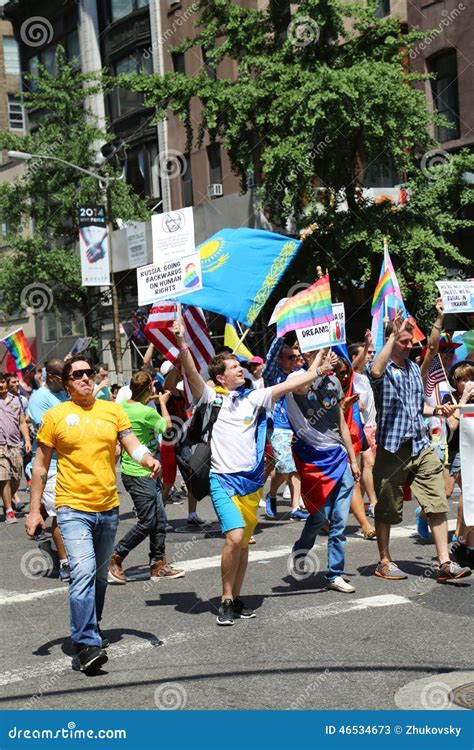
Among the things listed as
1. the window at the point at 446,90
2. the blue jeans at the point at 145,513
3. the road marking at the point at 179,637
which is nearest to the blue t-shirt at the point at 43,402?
the blue jeans at the point at 145,513

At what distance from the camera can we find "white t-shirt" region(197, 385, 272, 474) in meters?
7.06

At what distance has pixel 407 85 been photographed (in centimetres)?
2272

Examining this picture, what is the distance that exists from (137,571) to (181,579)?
0.69 meters

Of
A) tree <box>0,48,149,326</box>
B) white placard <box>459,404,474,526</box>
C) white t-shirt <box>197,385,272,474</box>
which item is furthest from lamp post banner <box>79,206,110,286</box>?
white t-shirt <box>197,385,272,474</box>

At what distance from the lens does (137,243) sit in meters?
33.3

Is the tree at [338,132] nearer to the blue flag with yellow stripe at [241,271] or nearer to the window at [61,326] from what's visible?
the blue flag with yellow stripe at [241,271]

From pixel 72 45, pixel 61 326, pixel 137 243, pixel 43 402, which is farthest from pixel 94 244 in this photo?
pixel 43 402

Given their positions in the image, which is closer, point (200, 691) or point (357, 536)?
point (200, 691)

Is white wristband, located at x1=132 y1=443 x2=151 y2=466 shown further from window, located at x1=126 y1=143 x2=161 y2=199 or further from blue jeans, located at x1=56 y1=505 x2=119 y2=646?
window, located at x1=126 y1=143 x2=161 y2=199

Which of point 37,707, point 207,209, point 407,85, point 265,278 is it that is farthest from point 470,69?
point 37,707

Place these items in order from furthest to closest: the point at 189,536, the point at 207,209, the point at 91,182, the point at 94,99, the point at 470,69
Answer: the point at 94,99
the point at 91,182
the point at 207,209
the point at 470,69
the point at 189,536

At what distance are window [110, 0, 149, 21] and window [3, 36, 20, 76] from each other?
43.0 feet

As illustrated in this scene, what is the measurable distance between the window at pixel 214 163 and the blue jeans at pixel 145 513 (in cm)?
2424

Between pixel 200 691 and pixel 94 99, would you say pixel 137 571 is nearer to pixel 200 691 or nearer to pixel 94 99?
pixel 200 691
